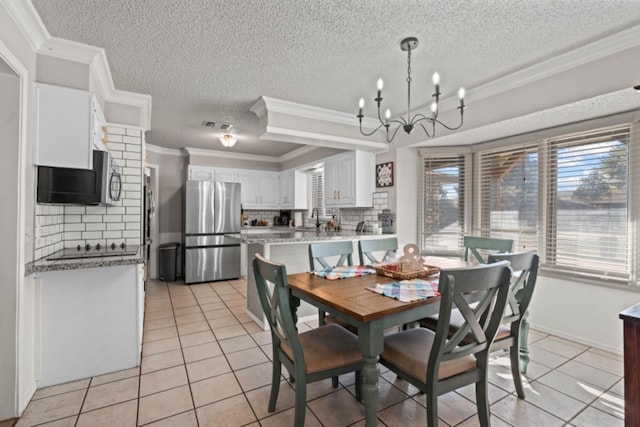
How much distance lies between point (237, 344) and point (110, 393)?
1001mm

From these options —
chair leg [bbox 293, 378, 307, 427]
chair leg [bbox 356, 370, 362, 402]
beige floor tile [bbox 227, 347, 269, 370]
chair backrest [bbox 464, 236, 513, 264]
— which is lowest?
beige floor tile [bbox 227, 347, 269, 370]

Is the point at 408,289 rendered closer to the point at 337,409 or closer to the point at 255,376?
the point at 337,409

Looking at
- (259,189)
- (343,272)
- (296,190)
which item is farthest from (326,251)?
(259,189)

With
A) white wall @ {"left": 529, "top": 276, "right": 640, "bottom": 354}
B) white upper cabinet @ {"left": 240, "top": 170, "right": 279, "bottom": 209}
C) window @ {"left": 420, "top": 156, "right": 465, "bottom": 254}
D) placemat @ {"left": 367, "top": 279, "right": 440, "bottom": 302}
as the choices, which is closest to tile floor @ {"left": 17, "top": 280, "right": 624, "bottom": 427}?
white wall @ {"left": 529, "top": 276, "right": 640, "bottom": 354}

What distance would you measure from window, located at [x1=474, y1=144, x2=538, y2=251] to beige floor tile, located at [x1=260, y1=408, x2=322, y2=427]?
279cm

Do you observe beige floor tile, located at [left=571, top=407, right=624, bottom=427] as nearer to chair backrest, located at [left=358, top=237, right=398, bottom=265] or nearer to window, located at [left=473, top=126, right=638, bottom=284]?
window, located at [left=473, top=126, right=638, bottom=284]

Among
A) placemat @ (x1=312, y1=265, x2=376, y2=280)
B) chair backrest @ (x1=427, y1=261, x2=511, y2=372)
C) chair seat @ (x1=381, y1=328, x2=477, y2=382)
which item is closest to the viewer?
chair backrest @ (x1=427, y1=261, x2=511, y2=372)

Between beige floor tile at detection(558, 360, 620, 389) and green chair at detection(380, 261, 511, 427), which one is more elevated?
green chair at detection(380, 261, 511, 427)

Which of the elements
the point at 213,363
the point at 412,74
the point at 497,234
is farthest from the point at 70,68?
the point at 497,234

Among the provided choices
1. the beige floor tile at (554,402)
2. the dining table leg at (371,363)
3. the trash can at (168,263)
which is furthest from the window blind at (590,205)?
the trash can at (168,263)

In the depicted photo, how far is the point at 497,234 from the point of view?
3.57 metres

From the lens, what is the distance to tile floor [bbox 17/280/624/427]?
1.79 meters

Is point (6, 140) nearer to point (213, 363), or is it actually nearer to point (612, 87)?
point (213, 363)

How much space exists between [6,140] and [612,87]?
3950 mm
